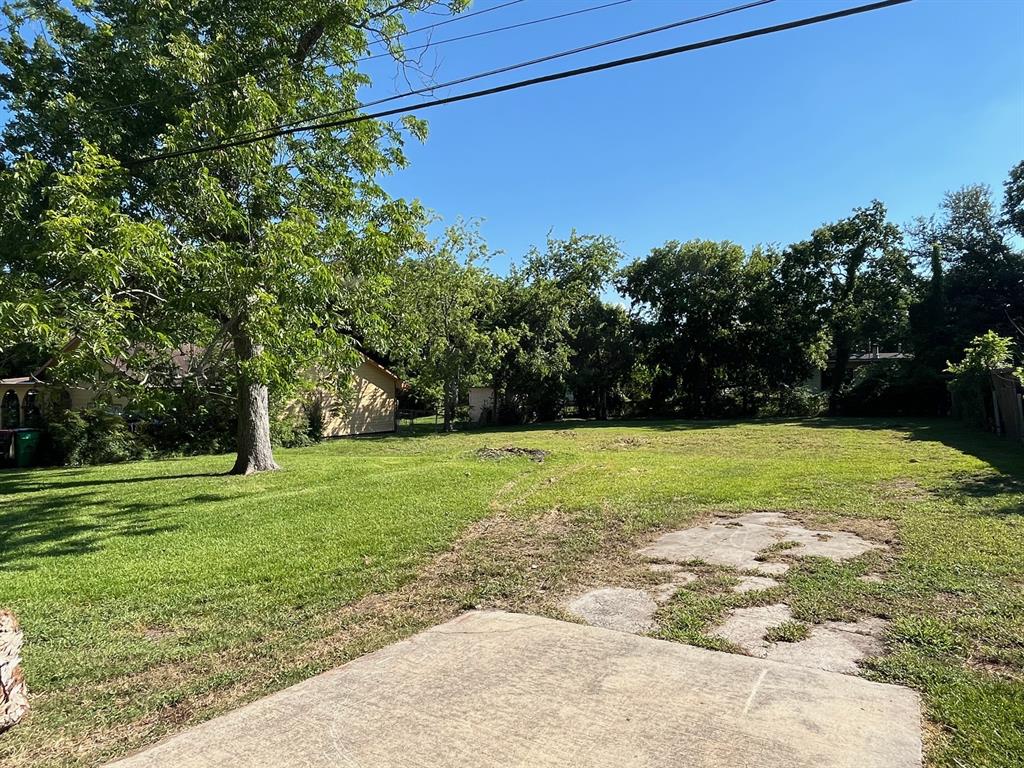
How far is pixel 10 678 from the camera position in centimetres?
309

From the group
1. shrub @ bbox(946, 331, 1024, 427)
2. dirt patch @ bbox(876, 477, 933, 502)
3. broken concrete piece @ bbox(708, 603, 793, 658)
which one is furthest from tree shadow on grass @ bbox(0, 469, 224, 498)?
shrub @ bbox(946, 331, 1024, 427)

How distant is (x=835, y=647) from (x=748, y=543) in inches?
103

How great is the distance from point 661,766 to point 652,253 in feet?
105

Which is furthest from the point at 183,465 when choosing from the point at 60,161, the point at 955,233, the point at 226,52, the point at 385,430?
the point at 955,233

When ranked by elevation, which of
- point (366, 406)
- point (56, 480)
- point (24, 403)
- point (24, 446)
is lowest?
point (56, 480)

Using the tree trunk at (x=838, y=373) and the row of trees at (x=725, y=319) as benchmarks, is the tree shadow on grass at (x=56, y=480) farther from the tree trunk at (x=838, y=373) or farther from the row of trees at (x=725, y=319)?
the tree trunk at (x=838, y=373)

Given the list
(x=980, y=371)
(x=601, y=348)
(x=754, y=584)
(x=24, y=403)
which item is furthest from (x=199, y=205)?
(x=601, y=348)

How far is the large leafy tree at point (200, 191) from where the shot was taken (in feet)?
24.8

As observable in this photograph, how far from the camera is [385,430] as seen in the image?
27.0 m

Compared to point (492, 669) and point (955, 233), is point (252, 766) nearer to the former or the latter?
point (492, 669)

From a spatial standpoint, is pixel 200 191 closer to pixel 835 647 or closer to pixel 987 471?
pixel 835 647

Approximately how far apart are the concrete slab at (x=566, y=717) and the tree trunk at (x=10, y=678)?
84 cm

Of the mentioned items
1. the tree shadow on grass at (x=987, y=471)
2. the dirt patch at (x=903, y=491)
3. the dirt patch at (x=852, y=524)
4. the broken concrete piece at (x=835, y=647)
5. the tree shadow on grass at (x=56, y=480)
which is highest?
the tree shadow on grass at (x=56, y=480)

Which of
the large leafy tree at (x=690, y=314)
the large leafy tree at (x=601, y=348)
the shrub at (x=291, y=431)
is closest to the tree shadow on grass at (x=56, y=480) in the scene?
the shrub at (x=291, y=431)
